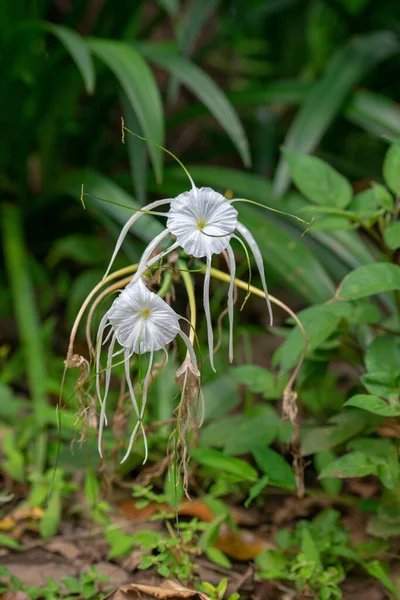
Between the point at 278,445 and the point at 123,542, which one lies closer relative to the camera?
the point at 123,542

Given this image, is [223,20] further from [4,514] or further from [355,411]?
[4,514]

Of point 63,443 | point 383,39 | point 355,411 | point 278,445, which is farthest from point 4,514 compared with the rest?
point 383,39

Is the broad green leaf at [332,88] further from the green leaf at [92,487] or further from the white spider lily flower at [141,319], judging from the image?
the white spider lily flower at [141,319]

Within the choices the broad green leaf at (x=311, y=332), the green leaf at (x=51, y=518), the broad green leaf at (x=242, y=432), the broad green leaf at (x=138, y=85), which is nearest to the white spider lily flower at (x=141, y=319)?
the broad green leaf at (x=311, y=332)

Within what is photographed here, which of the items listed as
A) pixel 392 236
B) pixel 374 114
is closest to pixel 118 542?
pixel 392 236

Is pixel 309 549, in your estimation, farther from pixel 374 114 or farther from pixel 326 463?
pixel 374 114

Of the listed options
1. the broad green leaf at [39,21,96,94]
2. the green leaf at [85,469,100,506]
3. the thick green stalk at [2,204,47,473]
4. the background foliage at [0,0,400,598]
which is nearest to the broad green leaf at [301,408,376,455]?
the background foliage at [0,0,400,598]

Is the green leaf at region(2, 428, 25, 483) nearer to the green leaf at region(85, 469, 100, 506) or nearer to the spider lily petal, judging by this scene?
the green leaf at region(85, 469, 100, 506)
